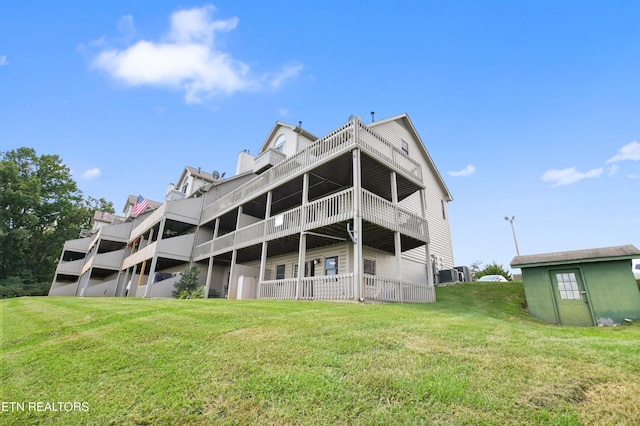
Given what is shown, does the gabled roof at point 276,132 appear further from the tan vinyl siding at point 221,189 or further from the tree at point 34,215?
the tree at point 34,215

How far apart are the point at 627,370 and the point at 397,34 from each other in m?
15.9

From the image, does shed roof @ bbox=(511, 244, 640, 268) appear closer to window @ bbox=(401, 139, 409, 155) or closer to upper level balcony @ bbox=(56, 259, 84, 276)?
window @ bbox=(401, 139, 409, 155)

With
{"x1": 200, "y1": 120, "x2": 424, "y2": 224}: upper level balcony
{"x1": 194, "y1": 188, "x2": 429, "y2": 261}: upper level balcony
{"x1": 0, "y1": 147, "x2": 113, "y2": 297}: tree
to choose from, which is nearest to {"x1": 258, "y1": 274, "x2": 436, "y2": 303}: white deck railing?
→ {"x1": 194, "y1": 188, "x2": 429, "y2": 261}: upper level balcony

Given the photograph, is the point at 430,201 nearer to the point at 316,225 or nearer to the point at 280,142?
the point at 280,142

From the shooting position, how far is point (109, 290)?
25766 millimetres

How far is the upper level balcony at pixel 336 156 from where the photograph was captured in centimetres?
1227

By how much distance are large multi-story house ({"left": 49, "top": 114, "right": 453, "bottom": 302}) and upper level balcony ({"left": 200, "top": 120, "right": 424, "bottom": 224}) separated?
0.06 metres

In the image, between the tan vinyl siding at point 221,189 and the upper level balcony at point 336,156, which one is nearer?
the upper level balcony at point 336,156

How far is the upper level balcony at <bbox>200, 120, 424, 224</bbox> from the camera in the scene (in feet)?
40.2

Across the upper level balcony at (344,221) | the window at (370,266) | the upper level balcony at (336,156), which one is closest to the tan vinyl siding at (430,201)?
the upper level balcony at (336,156)

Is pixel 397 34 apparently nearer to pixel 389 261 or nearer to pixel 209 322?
pixel 389 261

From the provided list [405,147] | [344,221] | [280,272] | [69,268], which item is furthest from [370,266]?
[69,268]

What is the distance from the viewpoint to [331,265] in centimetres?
1451

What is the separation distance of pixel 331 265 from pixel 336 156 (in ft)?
17.8
